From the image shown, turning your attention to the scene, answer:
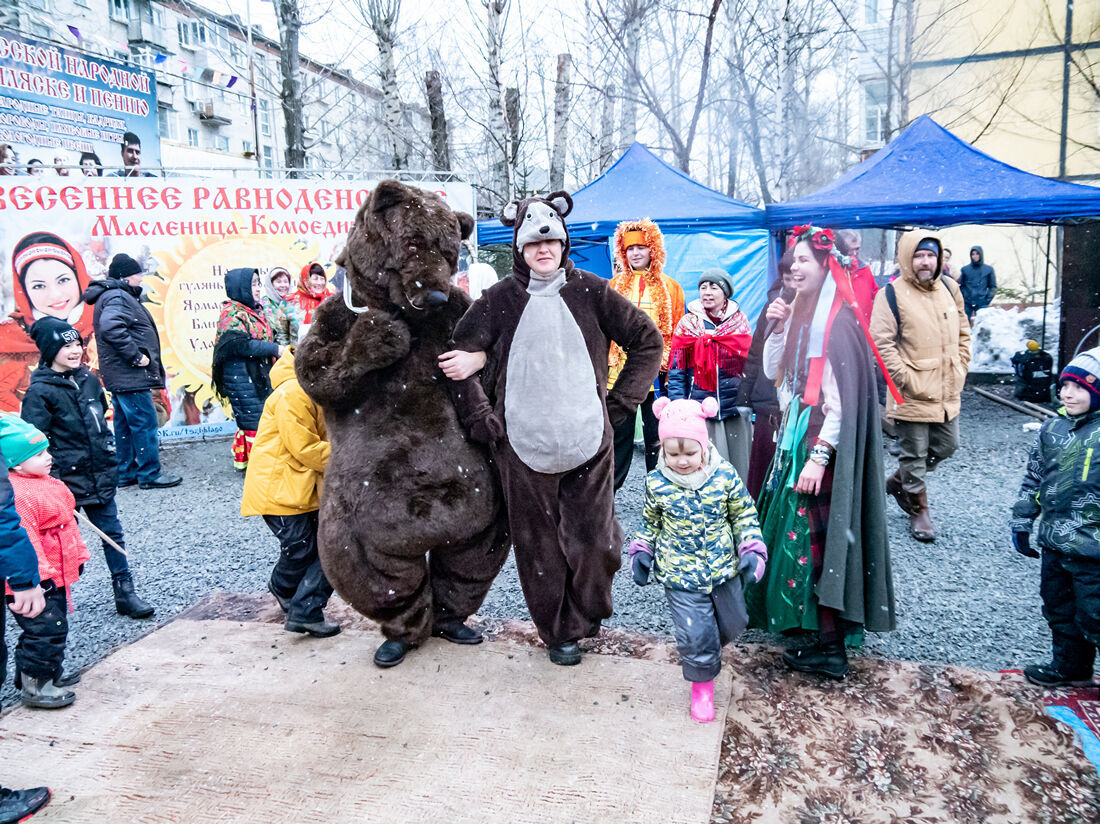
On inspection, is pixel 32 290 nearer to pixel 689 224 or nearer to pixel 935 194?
pixel 689 224

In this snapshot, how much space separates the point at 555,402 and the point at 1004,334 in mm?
10668

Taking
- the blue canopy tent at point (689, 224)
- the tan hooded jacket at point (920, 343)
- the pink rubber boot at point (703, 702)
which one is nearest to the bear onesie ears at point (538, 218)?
the pink rubber boot at point (703, 702)

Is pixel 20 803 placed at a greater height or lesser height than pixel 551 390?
lesser

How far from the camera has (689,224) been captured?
286 inches

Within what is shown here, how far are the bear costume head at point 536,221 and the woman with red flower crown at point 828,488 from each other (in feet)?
3.07

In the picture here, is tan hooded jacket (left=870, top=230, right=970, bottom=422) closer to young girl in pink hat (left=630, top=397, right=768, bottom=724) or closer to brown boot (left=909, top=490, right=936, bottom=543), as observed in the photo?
brown boot (left=909, top=490, right=936, bottom=543)

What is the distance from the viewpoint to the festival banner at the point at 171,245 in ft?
24.5

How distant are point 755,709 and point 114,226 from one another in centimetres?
783

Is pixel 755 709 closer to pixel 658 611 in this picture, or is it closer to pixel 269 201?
pixel 658 611

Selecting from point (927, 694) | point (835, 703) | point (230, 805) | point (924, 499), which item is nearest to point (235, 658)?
point (230, 805)

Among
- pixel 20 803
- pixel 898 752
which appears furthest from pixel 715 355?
pixel 20 803

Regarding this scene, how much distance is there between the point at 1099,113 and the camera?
18641 millimetres

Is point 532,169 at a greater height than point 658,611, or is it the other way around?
point 532,169

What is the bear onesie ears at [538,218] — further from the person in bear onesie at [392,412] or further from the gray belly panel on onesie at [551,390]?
the person in bear onesie at [392,412]
